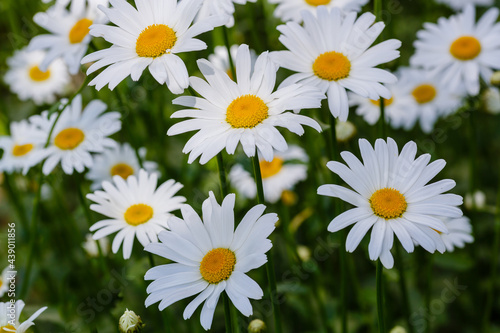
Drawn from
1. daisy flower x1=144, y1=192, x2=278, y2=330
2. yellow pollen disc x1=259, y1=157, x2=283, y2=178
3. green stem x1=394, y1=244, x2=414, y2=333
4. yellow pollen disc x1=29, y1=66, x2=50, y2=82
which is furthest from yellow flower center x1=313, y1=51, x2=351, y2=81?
yellow pollen disc x1=29, y1=66, x2=50, y2=82

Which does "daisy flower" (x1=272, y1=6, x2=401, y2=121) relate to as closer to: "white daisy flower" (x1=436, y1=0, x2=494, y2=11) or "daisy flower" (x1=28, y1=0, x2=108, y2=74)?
"daisy flower" (x1=28, y1=0, x2=108, y2=74)

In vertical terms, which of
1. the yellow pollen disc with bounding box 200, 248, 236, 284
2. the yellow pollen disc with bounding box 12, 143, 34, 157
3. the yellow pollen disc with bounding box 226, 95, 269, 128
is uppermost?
the yellow pollen disc with bounding box 12, 143, 34, 157

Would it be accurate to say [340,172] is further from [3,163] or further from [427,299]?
[3,163]

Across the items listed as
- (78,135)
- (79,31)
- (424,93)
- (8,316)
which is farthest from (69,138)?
(424,93)

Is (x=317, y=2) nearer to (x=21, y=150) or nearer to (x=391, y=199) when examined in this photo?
(x=391, y=199)

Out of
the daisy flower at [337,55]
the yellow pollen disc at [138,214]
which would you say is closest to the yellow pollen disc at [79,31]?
the yellow pollen disc at [138,214]

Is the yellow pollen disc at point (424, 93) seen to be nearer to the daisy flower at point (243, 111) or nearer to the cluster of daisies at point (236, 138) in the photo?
the cluster of daisies at point (236, 138)
